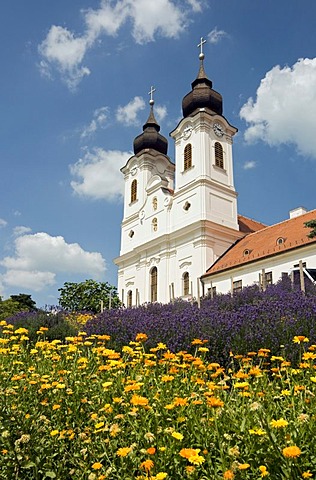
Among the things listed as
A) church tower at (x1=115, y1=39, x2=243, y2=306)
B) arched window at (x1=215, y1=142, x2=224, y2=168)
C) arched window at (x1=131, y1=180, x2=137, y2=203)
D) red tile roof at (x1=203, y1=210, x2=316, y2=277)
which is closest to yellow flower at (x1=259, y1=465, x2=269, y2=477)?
red tile roof at (x1=203, y1=210, x2=316, y2=277)

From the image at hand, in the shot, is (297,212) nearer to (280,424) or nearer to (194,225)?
(194,225)

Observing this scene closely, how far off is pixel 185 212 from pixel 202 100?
28.3ft

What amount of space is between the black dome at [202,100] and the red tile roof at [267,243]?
10372mm

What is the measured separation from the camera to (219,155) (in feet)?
110

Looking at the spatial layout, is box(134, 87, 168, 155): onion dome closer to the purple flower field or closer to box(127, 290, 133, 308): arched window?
box(127, 290, 133, 308): arched window

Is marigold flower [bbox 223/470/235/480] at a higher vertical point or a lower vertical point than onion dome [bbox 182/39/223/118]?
lower

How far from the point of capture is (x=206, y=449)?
266 centimetres

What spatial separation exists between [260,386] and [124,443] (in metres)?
1.24

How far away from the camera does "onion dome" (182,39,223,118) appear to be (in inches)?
1341

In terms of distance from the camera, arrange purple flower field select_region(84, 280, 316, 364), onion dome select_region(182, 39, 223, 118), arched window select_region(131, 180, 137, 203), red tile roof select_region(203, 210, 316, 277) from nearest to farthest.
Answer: purple flower field select_region(84, 280, 316, 364) < red tile roof select_region(203, 210, 316, 277) < onion dome select_region(182, 39, 223, 118) < arched window select_region(131, 180, 137, 203)

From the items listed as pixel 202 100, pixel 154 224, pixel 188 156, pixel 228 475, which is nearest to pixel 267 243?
pixel 188 156

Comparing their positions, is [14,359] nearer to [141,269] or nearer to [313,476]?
[313,476]

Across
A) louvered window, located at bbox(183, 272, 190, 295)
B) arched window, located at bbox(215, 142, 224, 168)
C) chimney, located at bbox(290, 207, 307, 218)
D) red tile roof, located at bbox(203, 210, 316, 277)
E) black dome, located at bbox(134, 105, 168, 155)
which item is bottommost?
louvered window, located at bbox(183, 272, 190, 295)

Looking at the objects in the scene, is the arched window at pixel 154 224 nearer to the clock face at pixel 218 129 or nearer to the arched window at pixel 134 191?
the arched window at pixel 134 191
